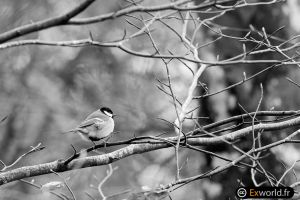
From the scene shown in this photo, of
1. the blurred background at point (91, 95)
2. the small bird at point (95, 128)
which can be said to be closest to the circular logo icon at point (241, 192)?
the small bird at point (95, 128)

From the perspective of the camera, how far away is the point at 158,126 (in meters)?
8.62

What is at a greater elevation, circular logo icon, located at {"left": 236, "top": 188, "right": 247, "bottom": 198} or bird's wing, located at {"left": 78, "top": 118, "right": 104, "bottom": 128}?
bird's wing, located at {"left": 78, "top": 118, "right": 104, "bottom": 128}

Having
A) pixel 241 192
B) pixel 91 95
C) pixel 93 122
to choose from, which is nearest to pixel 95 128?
pixel 93 122

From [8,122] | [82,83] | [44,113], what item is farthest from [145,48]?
[8,122]

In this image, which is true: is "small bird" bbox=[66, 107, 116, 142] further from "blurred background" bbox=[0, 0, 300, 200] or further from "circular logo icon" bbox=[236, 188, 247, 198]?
"blurred background" bbox=[0, 0, 300, 200]

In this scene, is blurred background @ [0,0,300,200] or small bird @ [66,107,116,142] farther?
blurred background @ [0,0,300,200]

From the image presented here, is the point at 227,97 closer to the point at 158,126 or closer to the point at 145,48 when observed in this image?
the point at 158,126

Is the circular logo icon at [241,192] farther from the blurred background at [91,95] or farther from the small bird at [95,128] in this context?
the blurred background at [91,95]

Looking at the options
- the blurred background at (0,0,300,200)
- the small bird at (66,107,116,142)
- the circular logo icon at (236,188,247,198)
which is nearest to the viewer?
the circular logo icon at (236,188,247,198)

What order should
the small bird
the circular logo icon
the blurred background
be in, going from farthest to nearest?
the blurred background → the small bird → the circular logo icon

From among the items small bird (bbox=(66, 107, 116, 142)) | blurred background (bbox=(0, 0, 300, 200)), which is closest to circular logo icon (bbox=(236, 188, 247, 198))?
small bird (bbox=(66, 107, 116, 142))

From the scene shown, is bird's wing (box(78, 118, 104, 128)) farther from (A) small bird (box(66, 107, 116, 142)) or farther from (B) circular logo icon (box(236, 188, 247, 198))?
(B) circular logo icon (box(236, 188, 247, 198))

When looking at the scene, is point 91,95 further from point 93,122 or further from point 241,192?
point 241,192

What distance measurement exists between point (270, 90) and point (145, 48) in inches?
92.9
